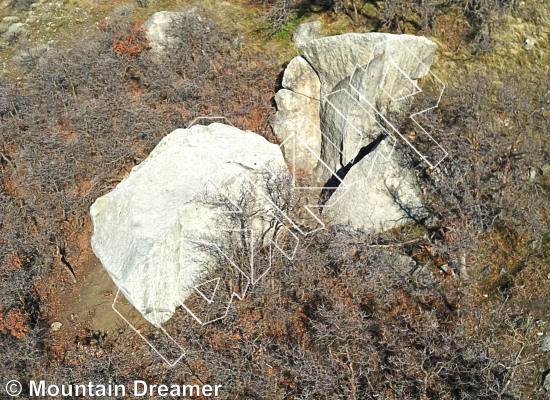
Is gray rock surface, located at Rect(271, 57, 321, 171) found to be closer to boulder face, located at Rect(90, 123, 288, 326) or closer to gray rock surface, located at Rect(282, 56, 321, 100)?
gray rock surface, located at Rect(282, 56, 321, 100)

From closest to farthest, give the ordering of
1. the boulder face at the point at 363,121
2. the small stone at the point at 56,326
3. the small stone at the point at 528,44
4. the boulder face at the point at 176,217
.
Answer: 1. the boulder face at the point at 176,217
2. the boulder face at the point at 363,121
3. the small stone at the point at 56,326
4. the small stone at the point at 528,44

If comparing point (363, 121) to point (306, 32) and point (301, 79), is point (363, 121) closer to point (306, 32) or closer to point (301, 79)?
point (301, 79)

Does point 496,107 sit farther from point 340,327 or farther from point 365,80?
point 340,327

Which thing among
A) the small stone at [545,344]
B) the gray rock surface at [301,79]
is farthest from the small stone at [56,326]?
the small stone at [545,344]

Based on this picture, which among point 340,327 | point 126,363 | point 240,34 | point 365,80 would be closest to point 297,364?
point 340,327

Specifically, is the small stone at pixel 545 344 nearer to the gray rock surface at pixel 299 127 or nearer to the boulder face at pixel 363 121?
the boulder face at pixel 363 121

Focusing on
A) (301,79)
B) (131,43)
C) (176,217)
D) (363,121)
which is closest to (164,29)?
(131,43)

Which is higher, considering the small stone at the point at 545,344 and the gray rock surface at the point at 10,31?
the gray rock surface at the point at 10,31
